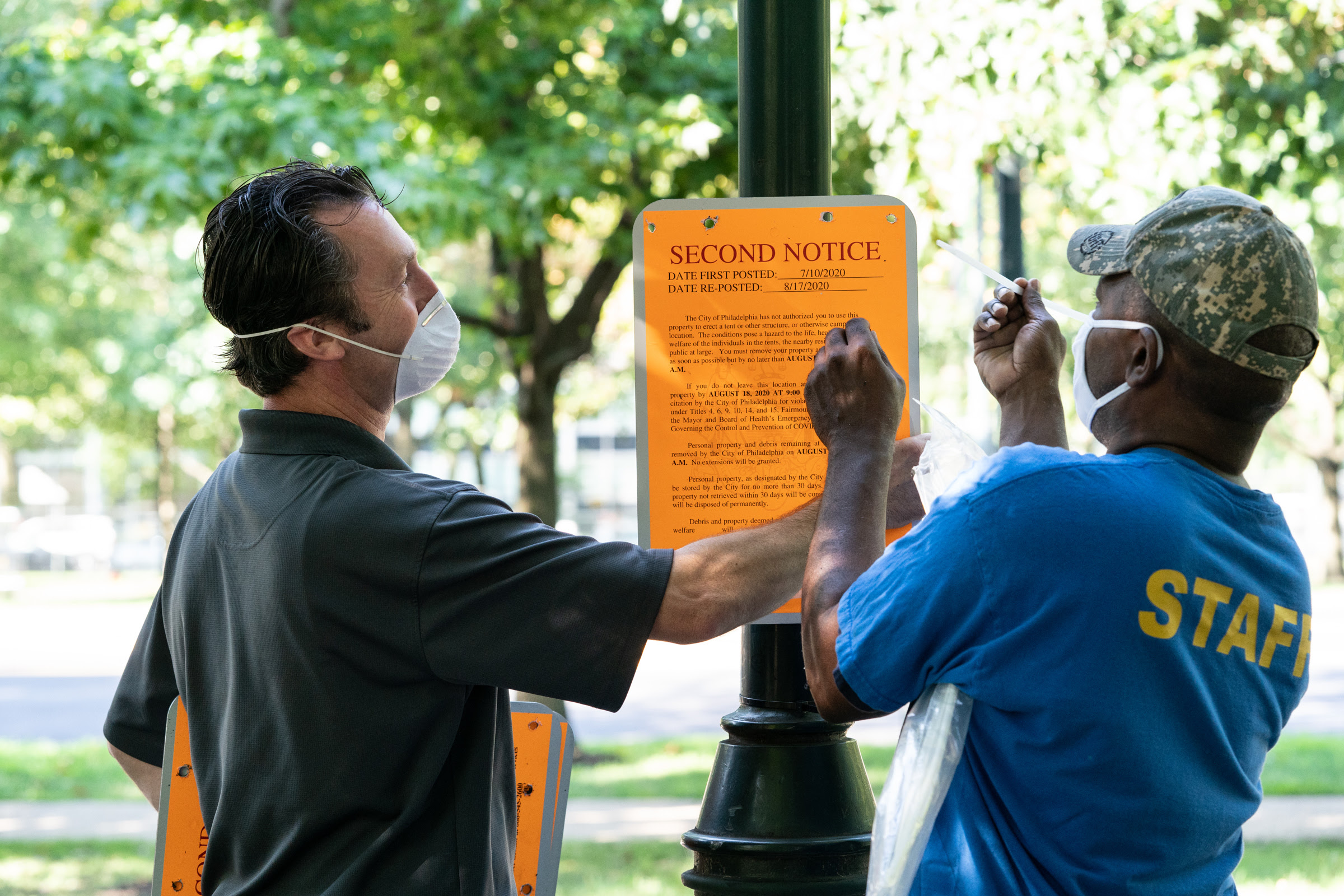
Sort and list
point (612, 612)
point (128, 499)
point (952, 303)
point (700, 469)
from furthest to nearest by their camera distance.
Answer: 1. point (128, 499)
2. point (952, 303)
3. point (700, 469)
4. point (612, 612)

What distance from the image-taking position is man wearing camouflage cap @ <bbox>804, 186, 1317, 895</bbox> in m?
1.60

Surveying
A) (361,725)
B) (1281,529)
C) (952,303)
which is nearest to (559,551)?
(361,725)

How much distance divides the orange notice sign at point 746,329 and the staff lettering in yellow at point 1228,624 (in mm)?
755

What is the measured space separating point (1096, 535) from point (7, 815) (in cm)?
853

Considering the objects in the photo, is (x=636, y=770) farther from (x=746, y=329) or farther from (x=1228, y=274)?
(x=1228, y=274)

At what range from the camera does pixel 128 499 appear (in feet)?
137

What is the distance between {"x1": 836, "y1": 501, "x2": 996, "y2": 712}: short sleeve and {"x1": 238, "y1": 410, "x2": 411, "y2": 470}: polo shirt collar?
754mm

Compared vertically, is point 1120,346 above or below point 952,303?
below

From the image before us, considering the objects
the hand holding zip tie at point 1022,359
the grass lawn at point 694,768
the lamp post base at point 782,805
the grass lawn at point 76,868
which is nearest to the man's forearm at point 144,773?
the lamp post base at point 782,805

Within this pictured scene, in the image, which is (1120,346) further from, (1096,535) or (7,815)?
(7,815)

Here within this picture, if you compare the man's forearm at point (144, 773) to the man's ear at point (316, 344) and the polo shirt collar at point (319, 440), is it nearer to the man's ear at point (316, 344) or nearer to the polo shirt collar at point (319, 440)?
the polo shirt collar at point (319, 440)

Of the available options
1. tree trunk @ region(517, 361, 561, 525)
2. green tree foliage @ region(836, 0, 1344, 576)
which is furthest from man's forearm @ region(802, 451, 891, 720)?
tree trunk @ region(517, 361, 561, 525)

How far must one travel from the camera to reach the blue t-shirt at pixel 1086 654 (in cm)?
159

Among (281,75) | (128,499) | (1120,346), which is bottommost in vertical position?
(128,499)
